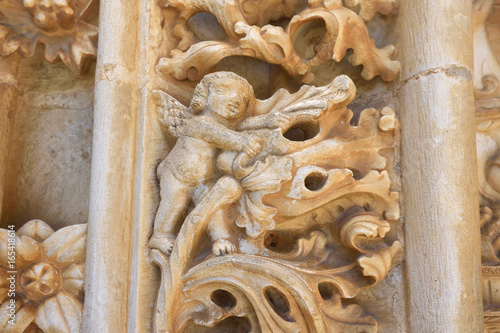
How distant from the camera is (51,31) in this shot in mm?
1662

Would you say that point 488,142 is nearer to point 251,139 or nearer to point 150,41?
point 251,139

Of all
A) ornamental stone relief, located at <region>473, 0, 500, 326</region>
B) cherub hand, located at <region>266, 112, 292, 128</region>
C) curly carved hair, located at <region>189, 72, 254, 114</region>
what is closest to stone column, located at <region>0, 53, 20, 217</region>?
curly carved hair, located at <region>189, 72, 254, 114</region>

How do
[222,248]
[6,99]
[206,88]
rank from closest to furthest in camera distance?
[222,248]
[206,88]
[6,99]

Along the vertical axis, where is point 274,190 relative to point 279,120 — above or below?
below

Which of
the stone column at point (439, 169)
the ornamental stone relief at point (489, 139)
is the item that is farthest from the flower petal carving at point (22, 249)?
the ornamental stone relief at point (489, 139)

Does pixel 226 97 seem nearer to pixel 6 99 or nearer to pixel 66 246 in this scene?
pixel 66 246

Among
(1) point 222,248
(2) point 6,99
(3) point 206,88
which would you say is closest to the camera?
(1) point 222,248


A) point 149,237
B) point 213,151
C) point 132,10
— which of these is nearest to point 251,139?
point 213,151

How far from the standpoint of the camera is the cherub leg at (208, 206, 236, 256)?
4.53 ft

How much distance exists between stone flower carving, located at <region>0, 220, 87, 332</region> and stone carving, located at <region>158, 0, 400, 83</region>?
2.08ft

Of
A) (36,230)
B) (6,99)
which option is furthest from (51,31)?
(36,230)

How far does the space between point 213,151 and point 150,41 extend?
0.43 m

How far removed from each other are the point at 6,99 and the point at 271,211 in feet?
3.28

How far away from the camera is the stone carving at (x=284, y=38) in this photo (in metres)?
1.51
